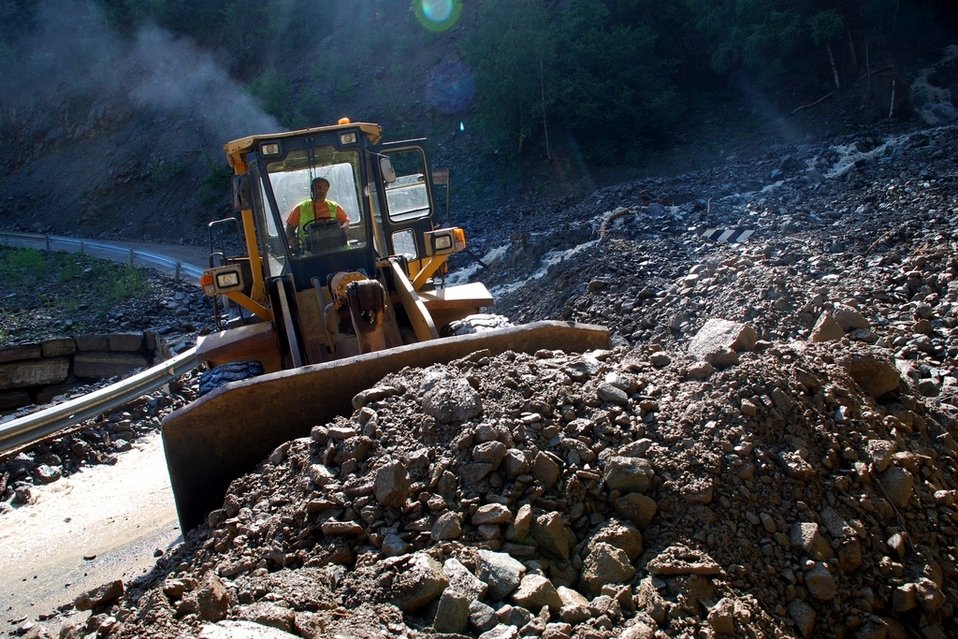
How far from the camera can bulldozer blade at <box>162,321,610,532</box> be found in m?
4.26

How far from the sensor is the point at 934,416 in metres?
4.23

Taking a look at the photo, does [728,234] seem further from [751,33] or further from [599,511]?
[751,33]

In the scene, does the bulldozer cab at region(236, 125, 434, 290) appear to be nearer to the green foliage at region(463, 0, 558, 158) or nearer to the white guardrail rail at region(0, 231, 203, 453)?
the white guardrail rail at region(0, 231, 203, 453)

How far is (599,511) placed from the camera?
11.1 feet

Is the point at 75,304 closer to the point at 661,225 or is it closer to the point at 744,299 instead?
the point at 661,225

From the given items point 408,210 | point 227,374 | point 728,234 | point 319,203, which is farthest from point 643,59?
point 227,374

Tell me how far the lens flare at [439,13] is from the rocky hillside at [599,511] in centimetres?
2900

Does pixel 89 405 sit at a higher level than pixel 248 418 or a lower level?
lower

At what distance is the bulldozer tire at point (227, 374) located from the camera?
227 inches

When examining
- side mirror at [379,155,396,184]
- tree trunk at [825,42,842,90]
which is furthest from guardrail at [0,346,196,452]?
tree trunk at [825,42,842,90]

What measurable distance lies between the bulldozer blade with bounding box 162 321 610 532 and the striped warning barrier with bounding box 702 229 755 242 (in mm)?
7038

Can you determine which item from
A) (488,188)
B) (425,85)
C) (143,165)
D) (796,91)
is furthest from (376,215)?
(143,165)

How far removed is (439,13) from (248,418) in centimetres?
3037

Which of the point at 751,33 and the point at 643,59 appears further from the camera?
the point at 643,59
